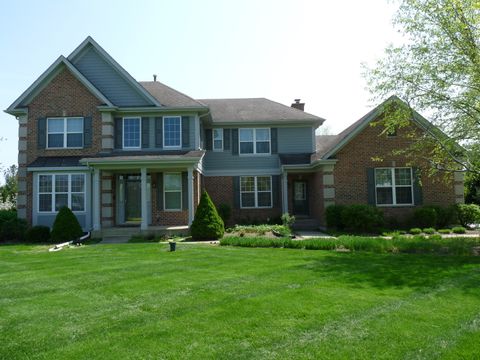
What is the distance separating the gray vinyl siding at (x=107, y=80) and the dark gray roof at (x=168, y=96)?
3.69ft

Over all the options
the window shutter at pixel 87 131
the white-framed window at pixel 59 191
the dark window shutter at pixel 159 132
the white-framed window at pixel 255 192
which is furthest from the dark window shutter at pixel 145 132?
the white-framed window at pixel 255 192

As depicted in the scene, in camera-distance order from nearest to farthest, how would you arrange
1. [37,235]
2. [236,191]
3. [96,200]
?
[37,235], [96,200], [236,191]

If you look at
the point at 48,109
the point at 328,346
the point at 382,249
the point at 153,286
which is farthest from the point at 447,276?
the point at 48,109

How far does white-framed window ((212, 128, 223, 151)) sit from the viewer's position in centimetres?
2205

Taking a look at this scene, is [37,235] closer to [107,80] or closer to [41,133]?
[41,133]

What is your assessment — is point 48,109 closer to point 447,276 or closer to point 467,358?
point 447,276

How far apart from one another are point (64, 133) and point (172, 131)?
207 inches

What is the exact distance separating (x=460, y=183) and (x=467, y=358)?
16368 millimetres

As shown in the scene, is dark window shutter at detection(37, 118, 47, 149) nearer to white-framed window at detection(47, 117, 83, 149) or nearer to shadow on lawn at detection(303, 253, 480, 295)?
white-framed window at detection(47, 117, 83, 149)

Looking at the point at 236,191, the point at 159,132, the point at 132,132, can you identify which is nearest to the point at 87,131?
the point at 132,132

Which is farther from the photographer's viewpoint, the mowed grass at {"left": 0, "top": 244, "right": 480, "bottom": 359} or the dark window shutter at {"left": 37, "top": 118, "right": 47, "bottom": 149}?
the dark window shutter at {"left": 37, "top": 118, "right": 47, "bottom": 149}

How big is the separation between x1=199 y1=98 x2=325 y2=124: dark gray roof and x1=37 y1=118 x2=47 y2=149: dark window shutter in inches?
335

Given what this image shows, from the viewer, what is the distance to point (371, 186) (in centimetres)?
1841

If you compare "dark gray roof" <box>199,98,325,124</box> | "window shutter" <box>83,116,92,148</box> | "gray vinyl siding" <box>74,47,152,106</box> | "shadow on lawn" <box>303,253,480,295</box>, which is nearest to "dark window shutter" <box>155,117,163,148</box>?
"gray vinyl siding" <box>74,47,152,106</box>
